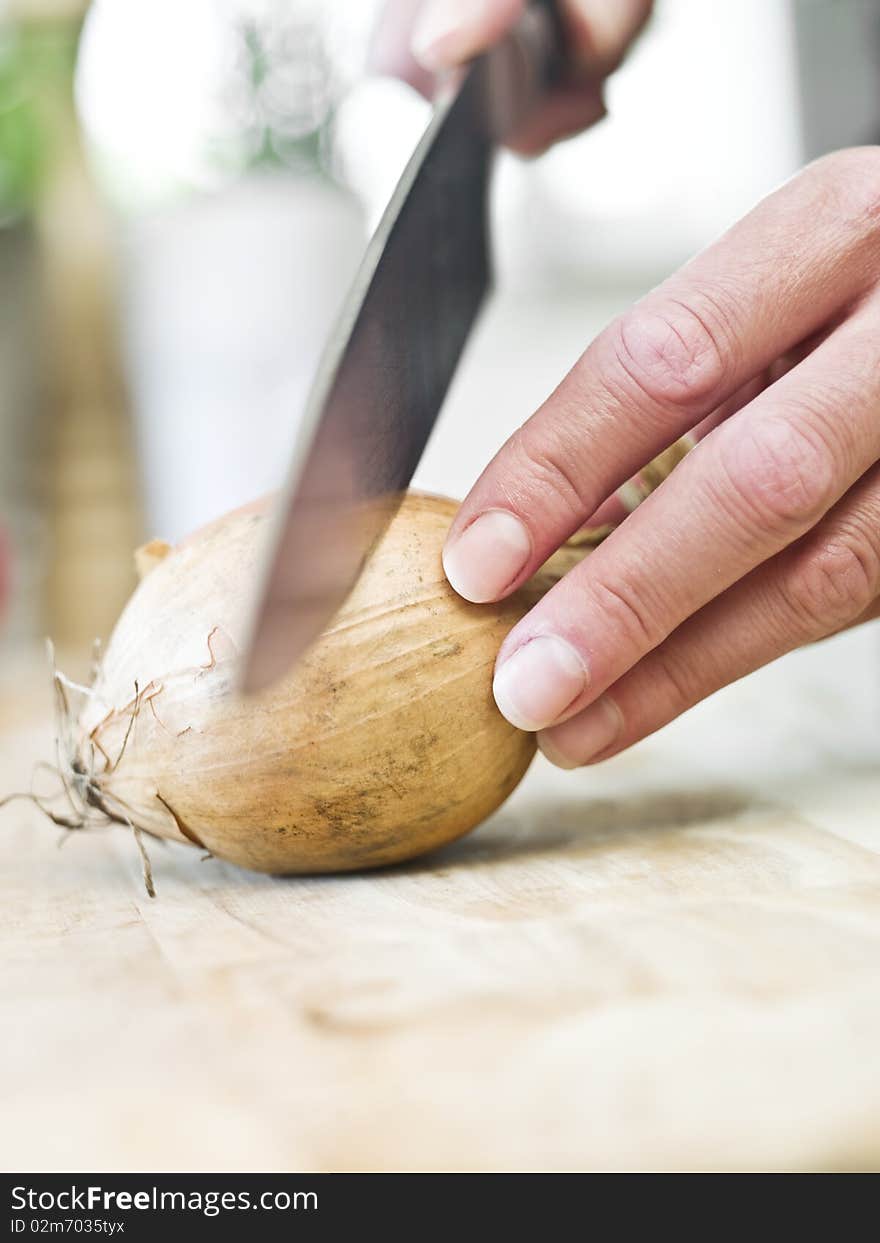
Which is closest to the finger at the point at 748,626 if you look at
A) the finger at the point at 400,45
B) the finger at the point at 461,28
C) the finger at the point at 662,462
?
the finger at the point at 662,462

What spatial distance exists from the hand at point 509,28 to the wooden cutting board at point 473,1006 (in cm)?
75

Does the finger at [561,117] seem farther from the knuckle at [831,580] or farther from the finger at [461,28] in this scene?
the knuckle at [831,580]

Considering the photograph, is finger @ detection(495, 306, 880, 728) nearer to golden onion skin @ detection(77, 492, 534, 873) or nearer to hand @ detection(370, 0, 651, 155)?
golden onion skin @ detection(77, 492, 534, 873)

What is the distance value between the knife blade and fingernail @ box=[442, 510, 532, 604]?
6cm

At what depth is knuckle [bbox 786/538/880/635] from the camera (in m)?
0.94

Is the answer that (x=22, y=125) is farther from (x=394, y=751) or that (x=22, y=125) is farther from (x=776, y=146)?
(x=394, y=751)

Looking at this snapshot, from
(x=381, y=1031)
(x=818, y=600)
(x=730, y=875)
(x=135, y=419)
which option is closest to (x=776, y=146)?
(x=135, y=419)

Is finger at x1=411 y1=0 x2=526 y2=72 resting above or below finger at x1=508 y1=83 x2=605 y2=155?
above

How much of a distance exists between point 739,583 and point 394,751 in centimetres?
30

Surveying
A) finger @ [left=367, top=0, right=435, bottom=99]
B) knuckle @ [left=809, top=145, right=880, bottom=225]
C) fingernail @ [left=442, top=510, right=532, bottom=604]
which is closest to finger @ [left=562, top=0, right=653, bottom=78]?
finger @ [left=367, top=0, right=435, bottom=99]

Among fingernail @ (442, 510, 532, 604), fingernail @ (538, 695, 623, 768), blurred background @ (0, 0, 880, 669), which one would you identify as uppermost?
fingernail @ (442, 510, 532, 604)

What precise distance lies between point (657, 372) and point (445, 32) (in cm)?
55

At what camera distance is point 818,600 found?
0.95 meters

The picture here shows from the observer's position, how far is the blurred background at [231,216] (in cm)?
288
